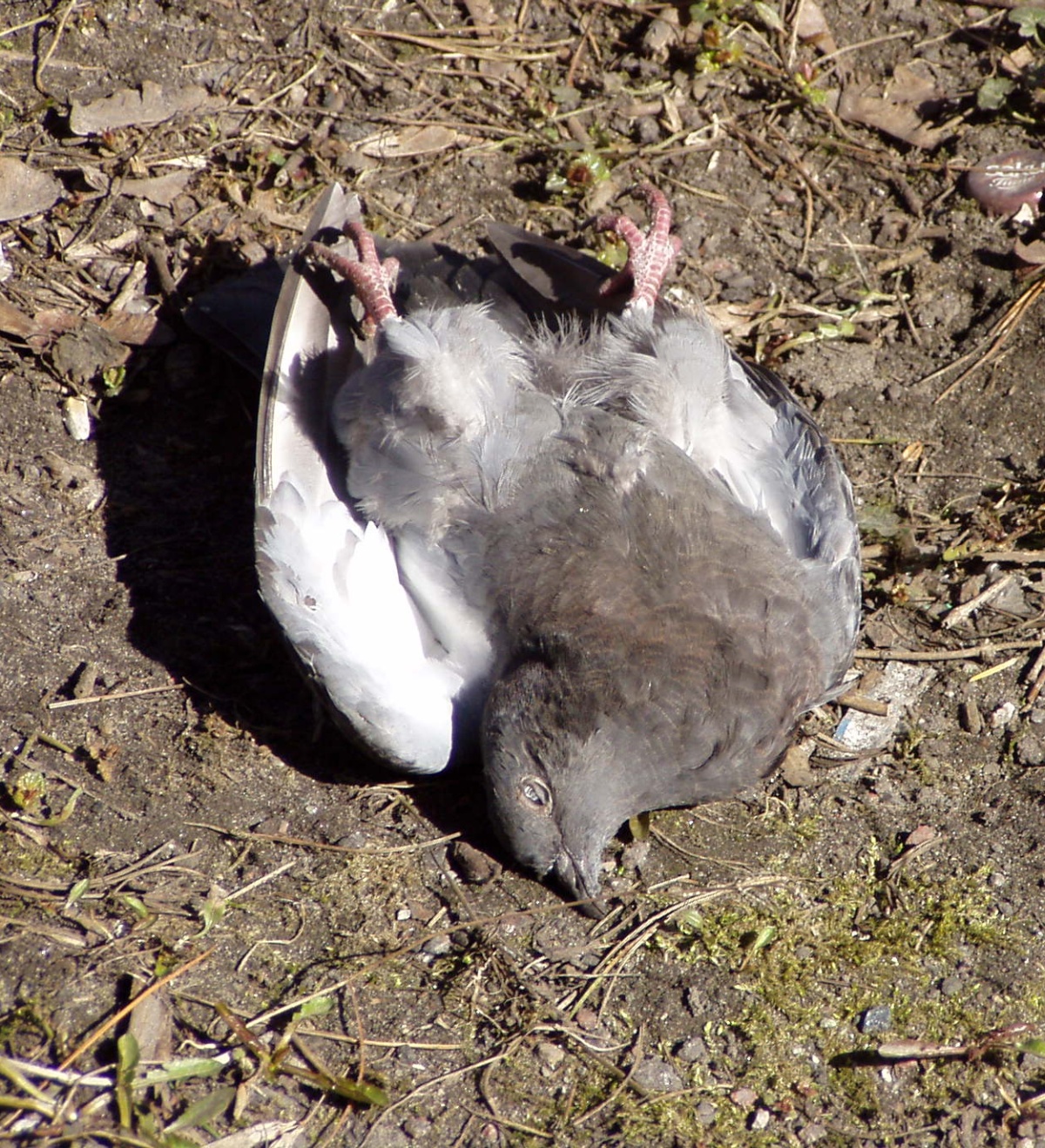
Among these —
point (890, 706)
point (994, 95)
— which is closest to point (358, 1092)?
point (890, 706)

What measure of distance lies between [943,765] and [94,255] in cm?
356

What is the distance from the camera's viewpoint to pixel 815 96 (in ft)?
15.9

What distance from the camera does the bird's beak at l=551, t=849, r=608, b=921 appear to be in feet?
10.2

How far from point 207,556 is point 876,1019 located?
2.55 meters

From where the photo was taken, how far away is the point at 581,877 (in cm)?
312

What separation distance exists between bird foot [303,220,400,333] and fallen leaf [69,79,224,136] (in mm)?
1335

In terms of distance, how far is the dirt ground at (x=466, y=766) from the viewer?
2.87 meters

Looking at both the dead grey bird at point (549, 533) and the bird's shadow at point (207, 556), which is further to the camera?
the bird's shadow at point (207, 556)

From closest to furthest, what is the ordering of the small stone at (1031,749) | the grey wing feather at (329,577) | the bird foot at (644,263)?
the grey wing feather at (329,577)
the small stone at (1031,749)
the bird foot at (644,263)

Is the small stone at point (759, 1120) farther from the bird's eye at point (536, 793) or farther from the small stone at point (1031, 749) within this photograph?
the small stone at point (1031, 749)

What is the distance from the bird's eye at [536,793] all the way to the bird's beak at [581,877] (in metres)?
0.13

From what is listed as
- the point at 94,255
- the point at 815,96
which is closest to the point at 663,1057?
the point at 94,255

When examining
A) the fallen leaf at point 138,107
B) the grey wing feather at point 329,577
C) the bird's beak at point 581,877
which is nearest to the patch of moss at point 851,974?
the bird's beak at point 581,877

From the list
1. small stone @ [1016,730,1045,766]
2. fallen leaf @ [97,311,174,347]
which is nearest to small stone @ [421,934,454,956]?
small stone @ [1016,730,1045,766]
